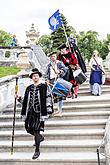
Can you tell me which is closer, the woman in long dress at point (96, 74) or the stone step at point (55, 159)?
the stone step at point (55, 159)

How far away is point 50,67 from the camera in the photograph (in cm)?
867

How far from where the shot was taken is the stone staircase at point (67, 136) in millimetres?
6625

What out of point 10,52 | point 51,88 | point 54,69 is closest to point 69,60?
point 54,69

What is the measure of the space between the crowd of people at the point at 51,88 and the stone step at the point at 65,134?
1.52 feet

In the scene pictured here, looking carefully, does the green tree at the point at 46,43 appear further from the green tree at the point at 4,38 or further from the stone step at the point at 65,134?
the stone step at the point at 65,134

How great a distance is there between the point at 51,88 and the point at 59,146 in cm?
178

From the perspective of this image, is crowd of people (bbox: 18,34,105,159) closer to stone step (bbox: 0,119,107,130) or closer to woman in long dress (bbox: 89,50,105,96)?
woman in long dress (bbox: 89,50,105,96)

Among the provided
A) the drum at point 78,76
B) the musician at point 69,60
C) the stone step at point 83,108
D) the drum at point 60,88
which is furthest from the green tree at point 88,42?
the drum at point 60,88

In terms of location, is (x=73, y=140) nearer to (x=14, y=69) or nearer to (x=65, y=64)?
(x=65, y=64)

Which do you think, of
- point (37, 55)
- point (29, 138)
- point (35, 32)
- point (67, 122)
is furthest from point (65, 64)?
point (35, 32)

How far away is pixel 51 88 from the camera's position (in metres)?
8.34

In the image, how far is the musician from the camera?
949 cm

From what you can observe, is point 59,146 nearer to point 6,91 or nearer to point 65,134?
point 65,134

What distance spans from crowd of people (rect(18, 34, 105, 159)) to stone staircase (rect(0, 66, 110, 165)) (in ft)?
0.96
